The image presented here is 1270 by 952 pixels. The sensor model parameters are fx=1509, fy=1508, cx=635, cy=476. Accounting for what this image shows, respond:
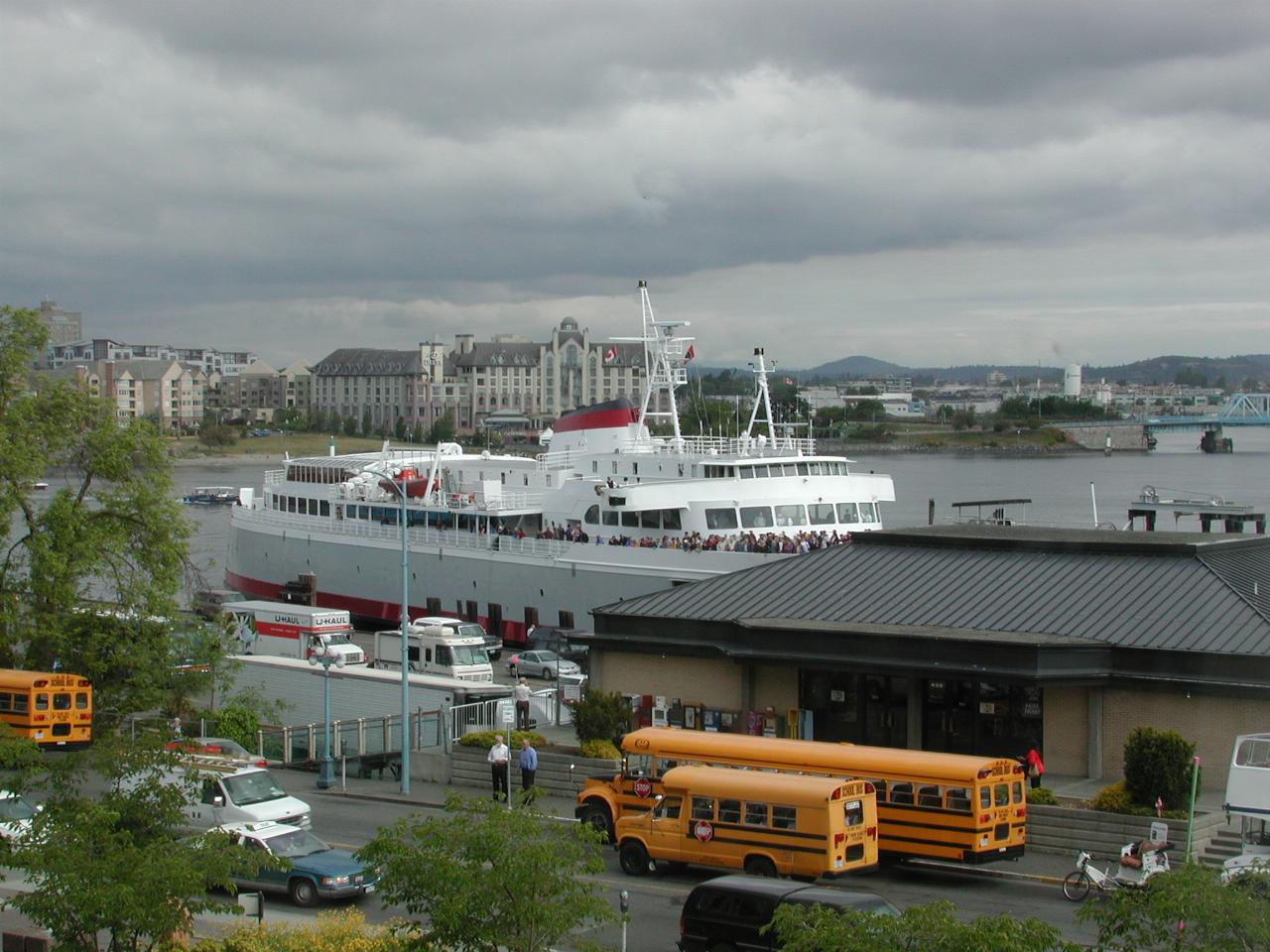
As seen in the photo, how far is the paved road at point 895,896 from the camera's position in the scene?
17.0 metres

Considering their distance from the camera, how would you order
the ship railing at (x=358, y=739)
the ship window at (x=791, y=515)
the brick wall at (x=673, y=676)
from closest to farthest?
the brick wall at (x=673, y=676)
the ship railing at (x=358, y=739)
the ship window at (x=791, y=515)

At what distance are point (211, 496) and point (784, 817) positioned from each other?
123 metres

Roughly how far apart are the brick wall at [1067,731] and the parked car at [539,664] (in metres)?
18.8

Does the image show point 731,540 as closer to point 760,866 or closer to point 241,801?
point 241,801

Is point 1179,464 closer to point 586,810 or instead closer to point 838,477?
point 838,477

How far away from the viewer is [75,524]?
30203 mm

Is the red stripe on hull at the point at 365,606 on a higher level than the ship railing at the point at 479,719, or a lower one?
lower

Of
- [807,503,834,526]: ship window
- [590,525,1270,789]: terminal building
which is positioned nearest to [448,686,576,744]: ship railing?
[590,525,1270,789]: terminal building

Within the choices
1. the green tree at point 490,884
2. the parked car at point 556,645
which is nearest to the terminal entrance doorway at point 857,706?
the green tree at point 490,884

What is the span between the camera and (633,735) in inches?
830

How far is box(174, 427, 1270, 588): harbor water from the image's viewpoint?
10056cm

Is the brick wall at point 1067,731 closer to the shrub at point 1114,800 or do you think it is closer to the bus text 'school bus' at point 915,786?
the shrub at point 1114,800

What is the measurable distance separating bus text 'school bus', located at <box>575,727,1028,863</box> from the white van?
4.19m

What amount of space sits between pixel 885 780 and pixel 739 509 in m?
28.8
